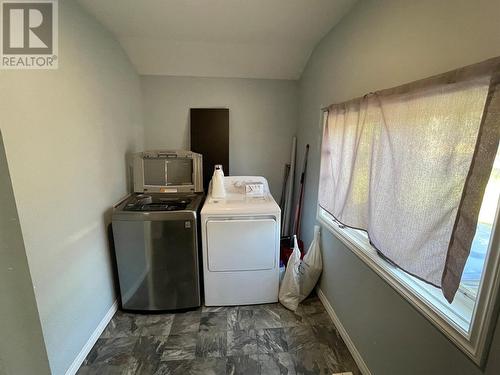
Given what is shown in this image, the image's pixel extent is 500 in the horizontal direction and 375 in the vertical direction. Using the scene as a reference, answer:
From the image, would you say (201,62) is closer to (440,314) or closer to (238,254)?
(238,254)

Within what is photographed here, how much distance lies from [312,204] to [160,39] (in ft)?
7.02

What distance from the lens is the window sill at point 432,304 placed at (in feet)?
2.84

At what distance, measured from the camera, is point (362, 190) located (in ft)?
4.90

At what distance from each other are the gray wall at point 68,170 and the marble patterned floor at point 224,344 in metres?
0.22

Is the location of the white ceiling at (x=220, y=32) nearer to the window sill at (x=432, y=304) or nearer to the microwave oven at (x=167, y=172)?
the microwave oven at (x=167, y=172)

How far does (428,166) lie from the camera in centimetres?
100

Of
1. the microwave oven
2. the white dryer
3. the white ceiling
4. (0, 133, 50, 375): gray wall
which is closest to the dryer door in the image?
the white dryer

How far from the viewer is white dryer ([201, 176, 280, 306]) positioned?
6.57ft

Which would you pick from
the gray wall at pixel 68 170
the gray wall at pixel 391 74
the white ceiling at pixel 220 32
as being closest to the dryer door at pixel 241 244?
the gray wall at pixel 391 74

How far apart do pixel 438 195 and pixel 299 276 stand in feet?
5.01

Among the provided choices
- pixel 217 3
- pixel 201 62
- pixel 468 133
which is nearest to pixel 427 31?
pixel 468 133

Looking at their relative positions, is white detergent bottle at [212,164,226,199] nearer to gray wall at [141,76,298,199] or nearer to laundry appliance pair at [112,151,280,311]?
laundry appliance pair at [112,151,280,311]

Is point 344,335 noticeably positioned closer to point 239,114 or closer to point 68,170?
point 68,170

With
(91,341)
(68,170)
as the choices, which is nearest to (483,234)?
(68,170)
